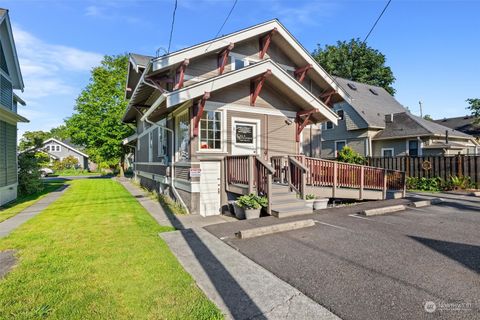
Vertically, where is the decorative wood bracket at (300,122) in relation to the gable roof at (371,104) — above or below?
below

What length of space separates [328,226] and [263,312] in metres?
4.02

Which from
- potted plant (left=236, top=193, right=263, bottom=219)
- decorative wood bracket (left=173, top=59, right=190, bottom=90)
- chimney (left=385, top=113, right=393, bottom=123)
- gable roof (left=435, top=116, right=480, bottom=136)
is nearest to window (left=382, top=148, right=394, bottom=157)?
chimney (left=385, top=113, right=393, bottom=123)

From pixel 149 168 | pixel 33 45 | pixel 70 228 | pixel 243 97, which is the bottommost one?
pixel 70 228

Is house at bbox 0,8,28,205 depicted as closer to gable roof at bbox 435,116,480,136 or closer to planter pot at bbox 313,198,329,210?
planter pot at bbox 313,198,329,210

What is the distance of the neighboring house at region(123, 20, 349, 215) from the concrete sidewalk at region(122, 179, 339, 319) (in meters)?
3.33

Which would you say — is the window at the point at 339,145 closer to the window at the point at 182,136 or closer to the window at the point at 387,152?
the window at the point at 387,152

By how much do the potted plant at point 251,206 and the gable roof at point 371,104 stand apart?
1494 cm

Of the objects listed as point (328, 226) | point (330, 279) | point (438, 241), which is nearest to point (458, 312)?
point (330, 279)

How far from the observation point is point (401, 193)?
35.7ft

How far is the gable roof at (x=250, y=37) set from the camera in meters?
8.52

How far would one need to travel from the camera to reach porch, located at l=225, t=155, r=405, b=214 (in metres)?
7.61

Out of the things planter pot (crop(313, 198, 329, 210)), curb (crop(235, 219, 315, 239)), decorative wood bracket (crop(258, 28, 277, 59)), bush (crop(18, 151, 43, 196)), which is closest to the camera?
curb (crop(235, 219, 315, 239))

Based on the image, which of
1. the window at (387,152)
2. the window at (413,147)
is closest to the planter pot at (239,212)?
the window at (413,147)

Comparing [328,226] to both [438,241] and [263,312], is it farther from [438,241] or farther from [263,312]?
[263,312]
